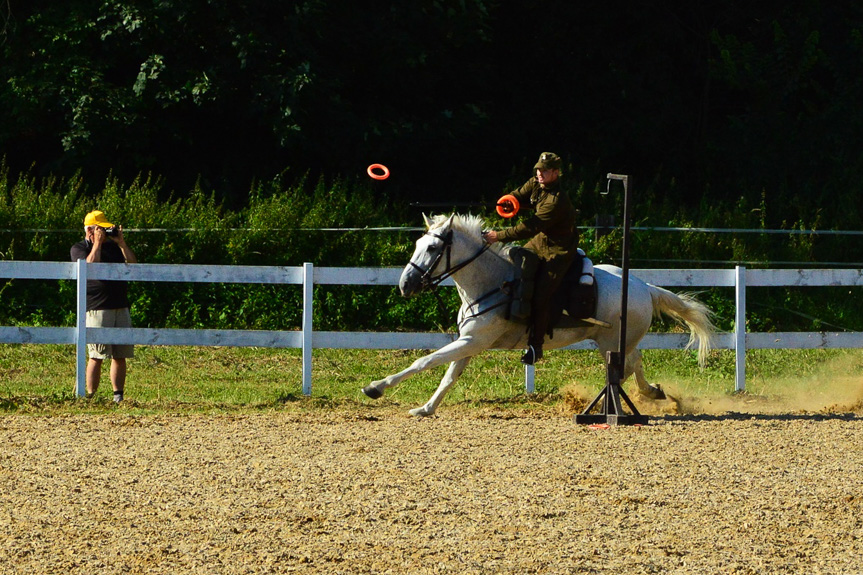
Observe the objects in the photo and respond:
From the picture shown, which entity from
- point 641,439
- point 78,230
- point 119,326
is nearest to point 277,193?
point 78,230

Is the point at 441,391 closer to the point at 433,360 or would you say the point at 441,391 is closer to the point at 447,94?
the point at 433,360

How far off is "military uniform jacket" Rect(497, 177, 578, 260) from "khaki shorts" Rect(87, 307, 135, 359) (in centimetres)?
395

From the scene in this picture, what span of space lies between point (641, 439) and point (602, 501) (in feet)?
7.07

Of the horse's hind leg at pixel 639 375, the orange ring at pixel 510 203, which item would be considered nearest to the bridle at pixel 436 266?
the orange ring at pixel 510 203

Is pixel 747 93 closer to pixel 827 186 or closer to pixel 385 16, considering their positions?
pixel 827 186

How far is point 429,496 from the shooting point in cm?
691

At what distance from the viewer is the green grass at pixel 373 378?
11.4m

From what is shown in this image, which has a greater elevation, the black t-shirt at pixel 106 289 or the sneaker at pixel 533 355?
the black t-shirt at pixel 106 289

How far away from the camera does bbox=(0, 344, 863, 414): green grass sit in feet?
37.3

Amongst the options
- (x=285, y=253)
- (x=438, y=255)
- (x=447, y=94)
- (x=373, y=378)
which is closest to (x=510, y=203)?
(x=438, y=255)

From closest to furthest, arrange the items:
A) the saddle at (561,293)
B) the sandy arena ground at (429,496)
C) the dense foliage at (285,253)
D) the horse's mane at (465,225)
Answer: the sandy arena ground at (429,496) < the saddle at (561,293) < the horse's mane at (465,225) < the dense foliage at (285,253)

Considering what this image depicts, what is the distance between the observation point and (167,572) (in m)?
5.41

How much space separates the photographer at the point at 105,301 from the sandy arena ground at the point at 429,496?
1.72 m

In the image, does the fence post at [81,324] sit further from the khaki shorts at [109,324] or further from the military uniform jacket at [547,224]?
the military uniform jacket at [547,224]
